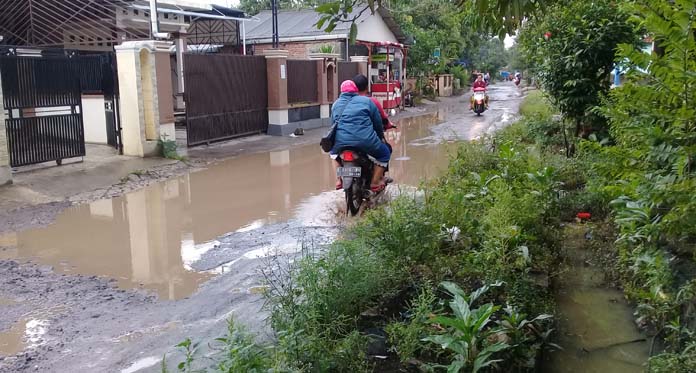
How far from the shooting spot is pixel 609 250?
518 cm

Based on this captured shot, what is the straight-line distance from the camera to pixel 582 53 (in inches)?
340

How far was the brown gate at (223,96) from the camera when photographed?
1437 centimetres

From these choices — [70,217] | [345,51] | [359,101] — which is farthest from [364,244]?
A: [345,51]

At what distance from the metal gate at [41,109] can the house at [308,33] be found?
1408 cm

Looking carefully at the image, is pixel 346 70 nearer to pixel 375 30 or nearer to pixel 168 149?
pixel 375 30

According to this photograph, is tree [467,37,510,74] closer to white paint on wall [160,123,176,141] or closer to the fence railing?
the fence railing

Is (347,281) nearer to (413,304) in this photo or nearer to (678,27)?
(413,304)

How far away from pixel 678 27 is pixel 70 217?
7572 millimetres

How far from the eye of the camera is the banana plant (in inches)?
119

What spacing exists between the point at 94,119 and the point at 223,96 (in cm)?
327

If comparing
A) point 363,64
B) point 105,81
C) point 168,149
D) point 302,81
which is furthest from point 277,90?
point 363,64

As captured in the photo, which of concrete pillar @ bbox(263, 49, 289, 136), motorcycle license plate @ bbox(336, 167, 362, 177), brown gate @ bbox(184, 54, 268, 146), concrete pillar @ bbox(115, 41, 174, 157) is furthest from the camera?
concrete pillar @ bbox(263, 49, 289, 136)

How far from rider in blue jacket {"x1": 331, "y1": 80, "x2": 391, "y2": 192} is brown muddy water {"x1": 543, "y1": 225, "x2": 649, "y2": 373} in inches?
117

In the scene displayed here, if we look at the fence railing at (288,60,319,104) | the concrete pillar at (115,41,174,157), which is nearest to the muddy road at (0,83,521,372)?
the concrete pillar at (115,41,174,157)
